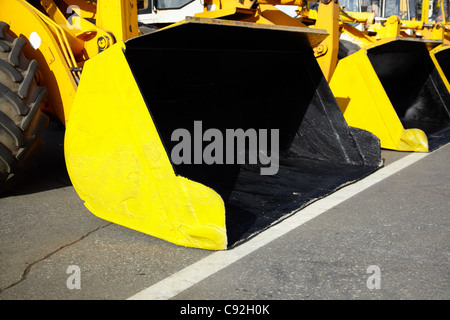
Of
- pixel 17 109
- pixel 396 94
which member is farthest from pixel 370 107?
pixel 17 109

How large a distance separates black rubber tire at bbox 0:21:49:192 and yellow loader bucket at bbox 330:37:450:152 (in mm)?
3184

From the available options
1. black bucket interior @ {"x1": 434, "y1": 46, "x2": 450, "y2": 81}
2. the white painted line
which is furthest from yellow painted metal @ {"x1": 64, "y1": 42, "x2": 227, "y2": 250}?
black bucket interior @ {"x1": 434, "y1": 46, "x2": 450, "y2": 81}

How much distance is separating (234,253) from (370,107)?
3194 millimetres

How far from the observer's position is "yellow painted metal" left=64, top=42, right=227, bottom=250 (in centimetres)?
266

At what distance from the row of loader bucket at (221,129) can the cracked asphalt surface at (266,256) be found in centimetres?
18

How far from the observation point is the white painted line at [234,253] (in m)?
2.34

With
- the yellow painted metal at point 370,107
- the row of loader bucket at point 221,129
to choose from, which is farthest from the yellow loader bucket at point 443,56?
the yellow painted metal at point 370,107

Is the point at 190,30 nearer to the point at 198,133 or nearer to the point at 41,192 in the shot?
the point at 198,133

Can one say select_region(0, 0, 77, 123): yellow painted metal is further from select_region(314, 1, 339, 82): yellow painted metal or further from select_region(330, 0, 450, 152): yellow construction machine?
select_region(330, 0, 450, 152): yellow construction machine

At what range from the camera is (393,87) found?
6.63 metres

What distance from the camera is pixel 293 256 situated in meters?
2.69

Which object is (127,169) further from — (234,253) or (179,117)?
(179,117)
